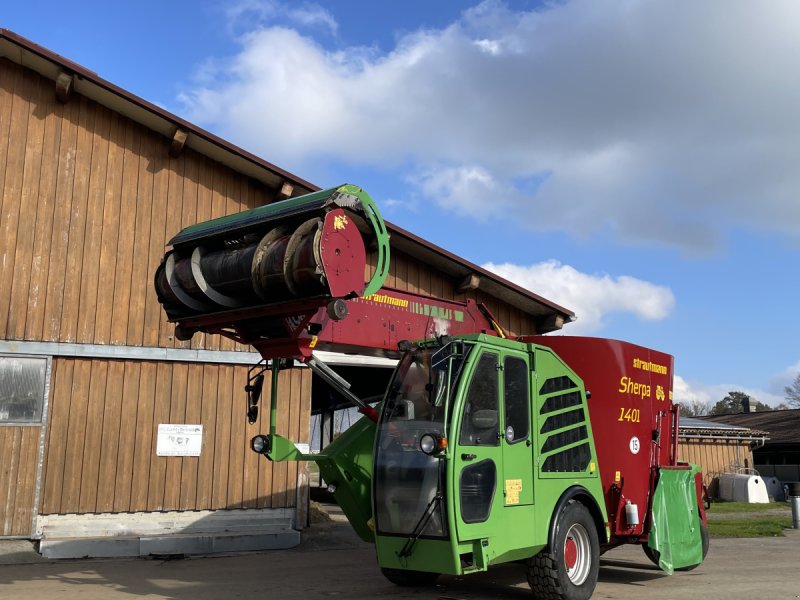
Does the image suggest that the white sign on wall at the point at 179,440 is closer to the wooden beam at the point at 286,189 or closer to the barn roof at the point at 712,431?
the wooden beam at the point at 286,189

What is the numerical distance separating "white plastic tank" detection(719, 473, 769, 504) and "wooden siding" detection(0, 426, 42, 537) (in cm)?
2281

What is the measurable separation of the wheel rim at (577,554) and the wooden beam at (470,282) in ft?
22.9

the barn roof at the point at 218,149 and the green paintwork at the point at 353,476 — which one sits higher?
the barn roof at the point at 218,149

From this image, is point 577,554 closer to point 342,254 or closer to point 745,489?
point 342,254

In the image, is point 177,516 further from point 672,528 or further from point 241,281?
point 672,528

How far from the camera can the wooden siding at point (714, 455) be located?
2698 centimetres

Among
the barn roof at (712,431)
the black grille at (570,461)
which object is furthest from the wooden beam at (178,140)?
the barn roof at (712,431)

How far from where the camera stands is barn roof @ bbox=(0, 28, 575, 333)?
1166 cm

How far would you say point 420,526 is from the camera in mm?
6566

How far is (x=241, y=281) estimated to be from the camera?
678cm

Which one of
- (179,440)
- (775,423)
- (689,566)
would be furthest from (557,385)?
(775,423)

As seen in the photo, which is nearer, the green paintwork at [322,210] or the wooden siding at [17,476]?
the green paintwork at [322,210]

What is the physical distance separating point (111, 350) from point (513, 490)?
742cm

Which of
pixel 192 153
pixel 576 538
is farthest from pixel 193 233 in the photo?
pixel 192 153
